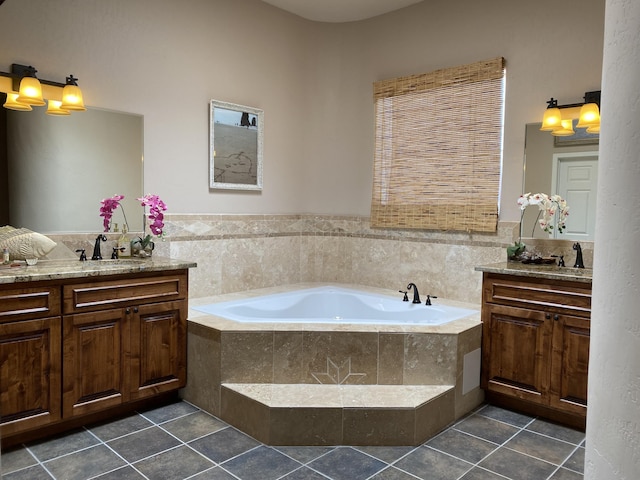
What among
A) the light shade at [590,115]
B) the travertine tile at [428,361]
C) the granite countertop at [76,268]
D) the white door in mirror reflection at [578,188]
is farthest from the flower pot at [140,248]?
the light shade at [590,115]

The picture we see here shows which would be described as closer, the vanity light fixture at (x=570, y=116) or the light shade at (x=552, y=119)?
the vanity light fixture at (x=570, y=116)

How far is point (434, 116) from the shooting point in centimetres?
401

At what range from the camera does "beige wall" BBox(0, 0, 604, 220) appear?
324 centimetres

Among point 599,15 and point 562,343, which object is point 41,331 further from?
point 599,15

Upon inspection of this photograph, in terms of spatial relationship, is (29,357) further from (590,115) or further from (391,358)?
(590,115)

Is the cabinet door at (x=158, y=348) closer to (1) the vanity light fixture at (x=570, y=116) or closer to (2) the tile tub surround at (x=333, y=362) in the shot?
(2) the tile tub surround at (x=333, y=362)

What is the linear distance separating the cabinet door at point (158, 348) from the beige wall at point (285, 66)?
95 centimetres

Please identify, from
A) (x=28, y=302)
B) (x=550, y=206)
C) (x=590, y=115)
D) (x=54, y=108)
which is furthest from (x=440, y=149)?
(x=28, y=302)

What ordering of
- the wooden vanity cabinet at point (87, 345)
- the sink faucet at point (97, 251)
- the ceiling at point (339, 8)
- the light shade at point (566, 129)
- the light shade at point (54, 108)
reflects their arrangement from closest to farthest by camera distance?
the wooden vanity cabinet at point (87, 345) → the light shade at point (54, 108) → the sink faucet at point (97, 251) → the light shade at point (566, 129) → the ceiling at point (339, 8)

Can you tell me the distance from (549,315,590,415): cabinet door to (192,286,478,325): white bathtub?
66 cm

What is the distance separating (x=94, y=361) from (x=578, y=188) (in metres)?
3.16

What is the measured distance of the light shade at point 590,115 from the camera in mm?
3176

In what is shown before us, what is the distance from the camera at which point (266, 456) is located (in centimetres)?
252

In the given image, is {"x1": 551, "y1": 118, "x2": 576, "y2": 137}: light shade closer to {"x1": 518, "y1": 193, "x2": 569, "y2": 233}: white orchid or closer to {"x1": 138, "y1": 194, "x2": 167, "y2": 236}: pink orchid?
{"x1": 518, "y1": 193, "x2": 569, "y2": 233}: white orchid
